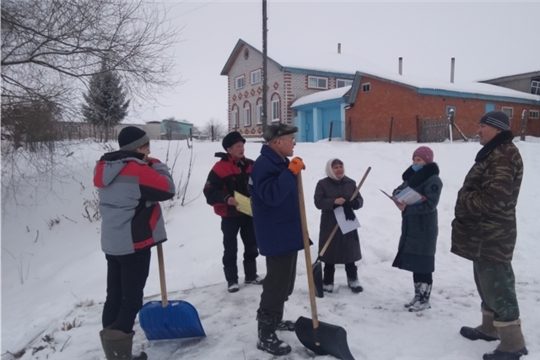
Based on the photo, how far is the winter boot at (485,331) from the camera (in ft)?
10.2

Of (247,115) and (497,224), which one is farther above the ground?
(247,115)

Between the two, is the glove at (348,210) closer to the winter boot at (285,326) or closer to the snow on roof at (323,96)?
the winter boot at (285,326)

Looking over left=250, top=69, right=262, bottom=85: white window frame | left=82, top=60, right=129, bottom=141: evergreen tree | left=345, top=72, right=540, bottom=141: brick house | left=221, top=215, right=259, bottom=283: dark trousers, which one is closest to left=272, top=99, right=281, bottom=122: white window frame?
left=250, top=69, right=262, bottom=85: white window frame

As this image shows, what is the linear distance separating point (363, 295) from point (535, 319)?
5.14 ft

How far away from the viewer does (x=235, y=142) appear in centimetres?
429

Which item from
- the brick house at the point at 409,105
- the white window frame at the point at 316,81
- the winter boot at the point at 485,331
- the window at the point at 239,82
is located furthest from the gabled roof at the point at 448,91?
the winter boot at the point at 485,331

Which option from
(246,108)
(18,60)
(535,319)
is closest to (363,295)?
(535,319)

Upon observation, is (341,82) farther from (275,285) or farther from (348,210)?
(275,285)

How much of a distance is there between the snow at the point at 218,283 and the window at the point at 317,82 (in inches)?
627

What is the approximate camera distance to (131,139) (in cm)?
294

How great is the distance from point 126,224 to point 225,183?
159 centimetres

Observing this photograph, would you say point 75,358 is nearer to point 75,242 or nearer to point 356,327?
point 356,327

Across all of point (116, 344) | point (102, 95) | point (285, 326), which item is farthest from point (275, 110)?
point (116, 344)

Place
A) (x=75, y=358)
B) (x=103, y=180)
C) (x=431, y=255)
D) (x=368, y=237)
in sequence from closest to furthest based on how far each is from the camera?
(x=103, y=180) → (x=75, y=358) → (x=431, y=255) → (x=368, y=237)
